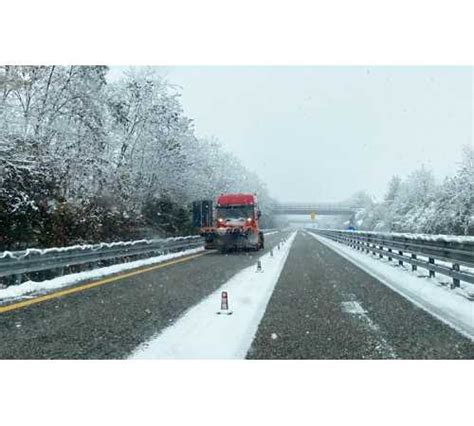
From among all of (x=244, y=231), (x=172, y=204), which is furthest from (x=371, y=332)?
(x=172, y=204)

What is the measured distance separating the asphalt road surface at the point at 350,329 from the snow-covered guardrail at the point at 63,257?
245 inches

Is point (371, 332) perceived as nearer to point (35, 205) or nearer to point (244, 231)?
point (35, 205)

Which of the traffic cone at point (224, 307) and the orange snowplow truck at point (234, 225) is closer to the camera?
the traffic cone at point (224, 307)

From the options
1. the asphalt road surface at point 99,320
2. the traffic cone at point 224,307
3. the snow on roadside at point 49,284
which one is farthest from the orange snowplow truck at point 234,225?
the traffic cone at point 224,307

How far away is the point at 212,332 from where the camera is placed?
22.5ft

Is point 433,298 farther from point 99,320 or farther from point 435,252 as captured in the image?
point 99,320

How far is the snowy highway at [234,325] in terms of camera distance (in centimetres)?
583

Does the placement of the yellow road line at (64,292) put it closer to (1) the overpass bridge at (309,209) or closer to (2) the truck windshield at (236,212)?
(2) the truck windshield at (236,212)

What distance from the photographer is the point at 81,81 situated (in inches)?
1053

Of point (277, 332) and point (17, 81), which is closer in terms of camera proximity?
point (277, 332)

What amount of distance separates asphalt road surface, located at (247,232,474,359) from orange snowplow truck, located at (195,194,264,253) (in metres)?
15.8

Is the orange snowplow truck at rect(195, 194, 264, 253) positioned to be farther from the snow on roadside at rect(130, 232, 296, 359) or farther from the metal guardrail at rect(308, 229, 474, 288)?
the snow on roadside at rect(130, 232, 296, 359)

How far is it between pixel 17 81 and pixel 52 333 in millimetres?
19894

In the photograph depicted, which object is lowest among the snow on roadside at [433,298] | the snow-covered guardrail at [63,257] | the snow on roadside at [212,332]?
the snow on roadside at [433,298]
